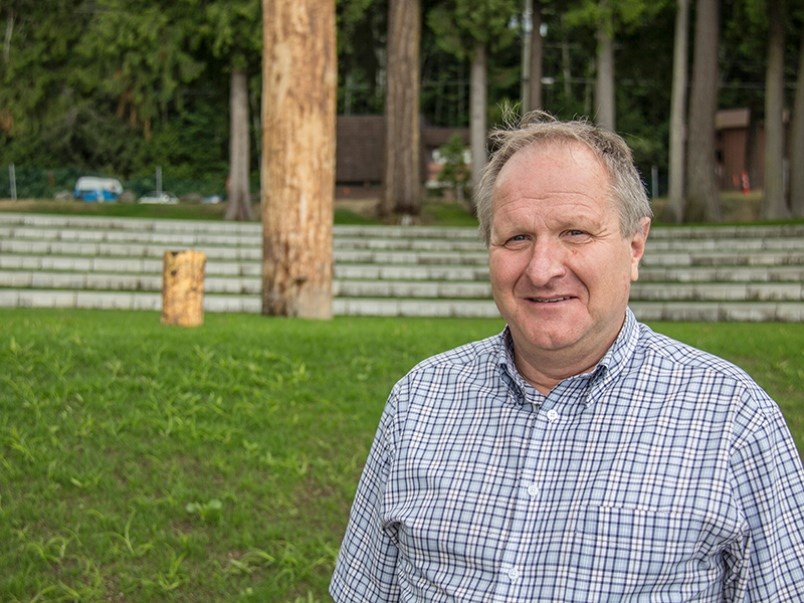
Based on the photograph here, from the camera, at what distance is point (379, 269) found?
1445 centimetres

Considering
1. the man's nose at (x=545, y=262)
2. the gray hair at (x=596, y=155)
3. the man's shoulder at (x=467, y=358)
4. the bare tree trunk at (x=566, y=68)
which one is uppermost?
the bare tree trunk at (x=566, y=68)

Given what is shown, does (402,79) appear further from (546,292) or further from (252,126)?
(546,292)

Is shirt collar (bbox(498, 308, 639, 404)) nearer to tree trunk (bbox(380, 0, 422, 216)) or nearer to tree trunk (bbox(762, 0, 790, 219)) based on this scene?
tree trunk (bbox(380, 0, 422, 216))

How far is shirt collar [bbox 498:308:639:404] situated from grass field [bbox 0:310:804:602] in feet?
9.70

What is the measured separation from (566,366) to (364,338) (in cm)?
614

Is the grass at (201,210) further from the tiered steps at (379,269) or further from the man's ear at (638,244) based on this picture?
the man's ear at (638,244)

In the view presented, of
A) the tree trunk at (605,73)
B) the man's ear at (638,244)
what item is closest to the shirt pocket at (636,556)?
the man's ear at (638,244)

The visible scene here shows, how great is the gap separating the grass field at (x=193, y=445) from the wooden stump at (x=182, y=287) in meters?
0.29

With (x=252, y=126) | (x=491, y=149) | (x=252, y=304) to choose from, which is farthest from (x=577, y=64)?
(x=491, y=149)

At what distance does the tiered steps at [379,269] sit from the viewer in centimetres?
1213

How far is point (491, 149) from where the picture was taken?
2641 mm

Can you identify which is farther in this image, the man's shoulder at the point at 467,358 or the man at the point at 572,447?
the man's shoulder at the point at 467,358

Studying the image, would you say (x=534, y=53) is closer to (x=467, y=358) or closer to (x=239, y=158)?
(x=239, y=158)

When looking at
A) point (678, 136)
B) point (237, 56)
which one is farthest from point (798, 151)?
point (237, 56)
